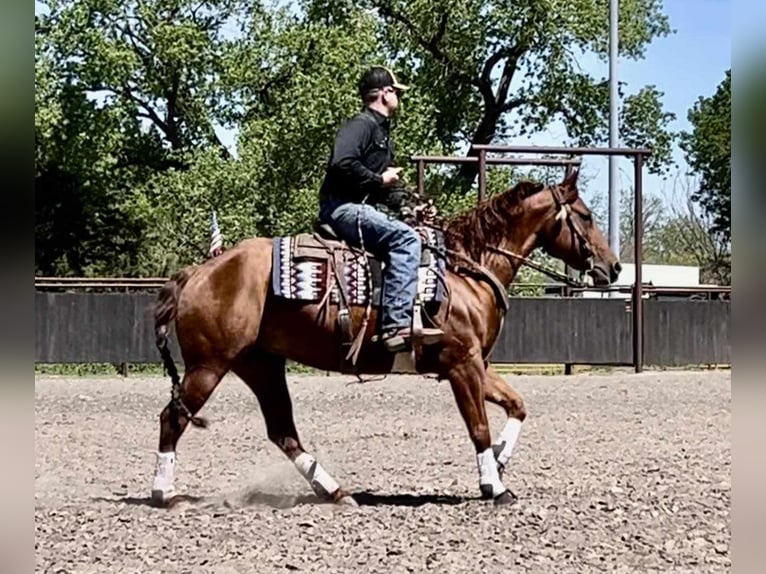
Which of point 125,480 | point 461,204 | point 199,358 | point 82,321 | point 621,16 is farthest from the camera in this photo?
point 621,16

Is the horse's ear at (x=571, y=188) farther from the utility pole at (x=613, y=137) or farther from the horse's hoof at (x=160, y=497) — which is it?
the utility pole at (x=613, y=137)

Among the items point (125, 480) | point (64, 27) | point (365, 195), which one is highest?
point (64, 27)

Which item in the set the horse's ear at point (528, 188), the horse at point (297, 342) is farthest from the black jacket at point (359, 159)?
the horse's ear at point (528, 188)

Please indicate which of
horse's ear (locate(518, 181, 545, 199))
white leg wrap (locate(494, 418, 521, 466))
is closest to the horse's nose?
horse's ear (locate(518, 181, 545, 199))

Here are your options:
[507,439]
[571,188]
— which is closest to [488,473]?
[507,439]

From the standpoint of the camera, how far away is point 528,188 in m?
8.07

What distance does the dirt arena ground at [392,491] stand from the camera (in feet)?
17.8

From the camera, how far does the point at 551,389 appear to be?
17672mm

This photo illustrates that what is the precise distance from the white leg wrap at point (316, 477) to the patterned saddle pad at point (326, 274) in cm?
112

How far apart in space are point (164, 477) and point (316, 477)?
990 mm

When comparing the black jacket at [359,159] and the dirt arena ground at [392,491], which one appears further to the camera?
the black jacket at [359,159]

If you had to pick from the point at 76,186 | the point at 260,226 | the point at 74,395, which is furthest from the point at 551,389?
the point at 76,186
